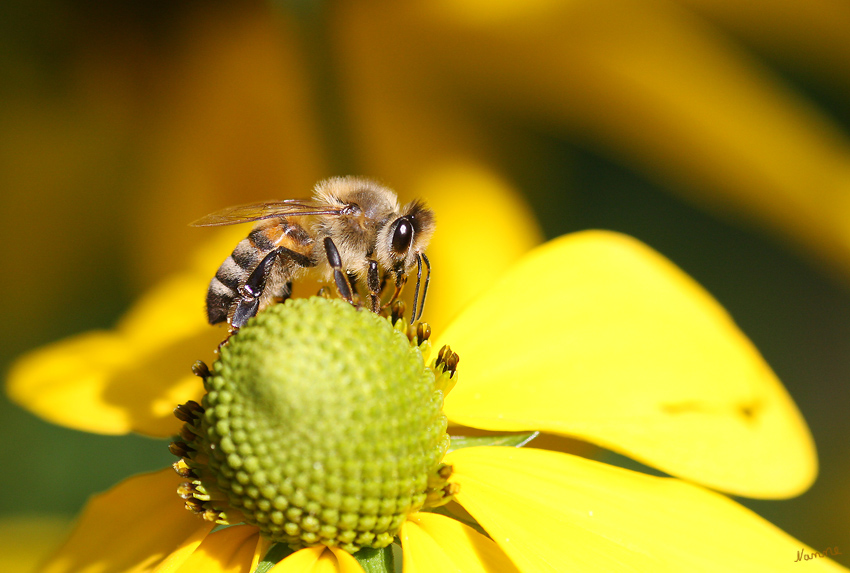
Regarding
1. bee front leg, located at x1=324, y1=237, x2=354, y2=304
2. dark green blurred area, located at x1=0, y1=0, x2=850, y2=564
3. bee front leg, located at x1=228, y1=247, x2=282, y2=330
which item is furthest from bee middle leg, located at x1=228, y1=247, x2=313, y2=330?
dark green blurred area, located at x1=0, y1=0, x2=850, y2=564

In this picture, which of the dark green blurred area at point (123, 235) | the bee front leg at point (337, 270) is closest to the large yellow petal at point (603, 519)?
the bee front leg at point (337, 270)

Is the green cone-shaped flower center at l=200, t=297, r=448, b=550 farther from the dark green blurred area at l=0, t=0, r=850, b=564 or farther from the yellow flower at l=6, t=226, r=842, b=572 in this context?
the dark green blurred area at l=0, t=0, r=850, b=564

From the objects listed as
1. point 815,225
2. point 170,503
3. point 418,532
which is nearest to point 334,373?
point 418,532

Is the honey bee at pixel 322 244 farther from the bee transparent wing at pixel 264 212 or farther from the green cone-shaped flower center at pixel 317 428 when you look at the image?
the green cone-shaped flower center at pixel 317 428

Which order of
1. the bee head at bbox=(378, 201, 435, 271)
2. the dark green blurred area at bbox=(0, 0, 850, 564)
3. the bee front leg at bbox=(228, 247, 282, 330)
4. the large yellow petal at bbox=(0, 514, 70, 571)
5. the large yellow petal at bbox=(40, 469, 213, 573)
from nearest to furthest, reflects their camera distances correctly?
the large yellow petal at bbox=(40, 469, 213, 573) < the bee front leg at bbox=(228, 247, 282, 330) < the bee head at bbox=(378, 201, 435, 271) < the large yellow petal at bbox=(0, 514, 70, 571) < the dark green blurred area at bbox=(0, 0, 850, 564)

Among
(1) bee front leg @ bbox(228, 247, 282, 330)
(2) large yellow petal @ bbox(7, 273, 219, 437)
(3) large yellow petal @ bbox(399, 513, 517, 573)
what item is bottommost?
(3) large yellow petal @ bbox(399, 513, 517, 573)

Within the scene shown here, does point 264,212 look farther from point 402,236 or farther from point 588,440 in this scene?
point 588,440
